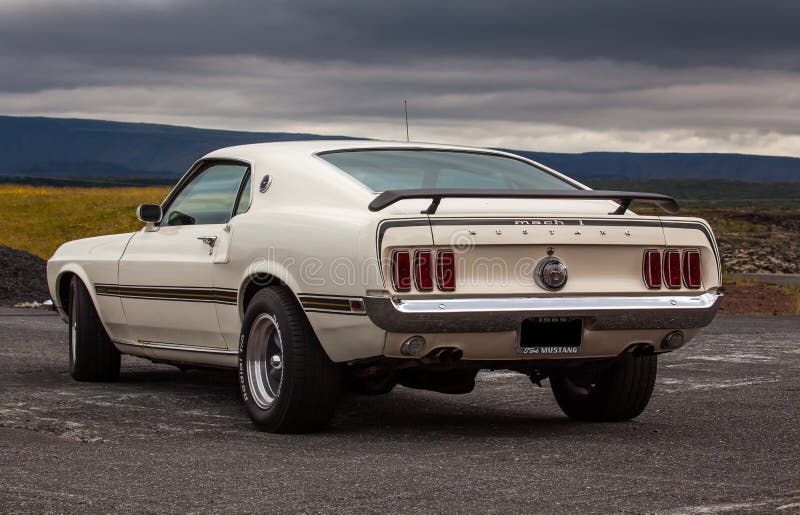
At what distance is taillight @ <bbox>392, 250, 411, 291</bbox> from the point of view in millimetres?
5773

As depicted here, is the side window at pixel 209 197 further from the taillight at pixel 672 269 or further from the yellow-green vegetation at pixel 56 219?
the yellow-green vegetation at pixel 56 219

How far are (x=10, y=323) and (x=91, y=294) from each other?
7.14 m

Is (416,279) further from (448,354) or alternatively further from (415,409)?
(415,409)

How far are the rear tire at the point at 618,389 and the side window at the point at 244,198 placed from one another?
2.14m

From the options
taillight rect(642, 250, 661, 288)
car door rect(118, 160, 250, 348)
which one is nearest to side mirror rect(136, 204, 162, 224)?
car door rect(118, 160, 250, 348)

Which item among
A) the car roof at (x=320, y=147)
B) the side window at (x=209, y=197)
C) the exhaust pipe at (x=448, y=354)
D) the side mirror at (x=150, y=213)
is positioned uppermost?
the car roof at (x=320, y=147)

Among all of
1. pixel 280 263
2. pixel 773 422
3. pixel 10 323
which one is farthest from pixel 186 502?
pixel 10 323

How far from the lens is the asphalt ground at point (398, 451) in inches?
183

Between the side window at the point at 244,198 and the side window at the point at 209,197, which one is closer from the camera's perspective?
the side window at the point at 244,198

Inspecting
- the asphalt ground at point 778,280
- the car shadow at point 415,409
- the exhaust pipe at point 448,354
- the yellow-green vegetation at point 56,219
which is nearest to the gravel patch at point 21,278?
the car shadow at point 415,409

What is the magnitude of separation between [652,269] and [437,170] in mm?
1422

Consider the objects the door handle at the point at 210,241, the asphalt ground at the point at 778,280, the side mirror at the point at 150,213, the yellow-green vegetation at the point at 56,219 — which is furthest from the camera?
the yellow-green vegetation at the point at 56,219

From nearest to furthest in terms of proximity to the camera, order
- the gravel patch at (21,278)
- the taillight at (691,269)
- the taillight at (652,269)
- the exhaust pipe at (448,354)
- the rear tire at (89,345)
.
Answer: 1. the exhaust pipe at (448,354)
2. the taillight at (652,269)
3. the taillight at (691,269)
4. the rear tire at (89,345)
5. the gravel patch at (21,278)

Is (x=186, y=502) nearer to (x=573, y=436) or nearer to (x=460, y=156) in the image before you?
(x=573, y=436)
